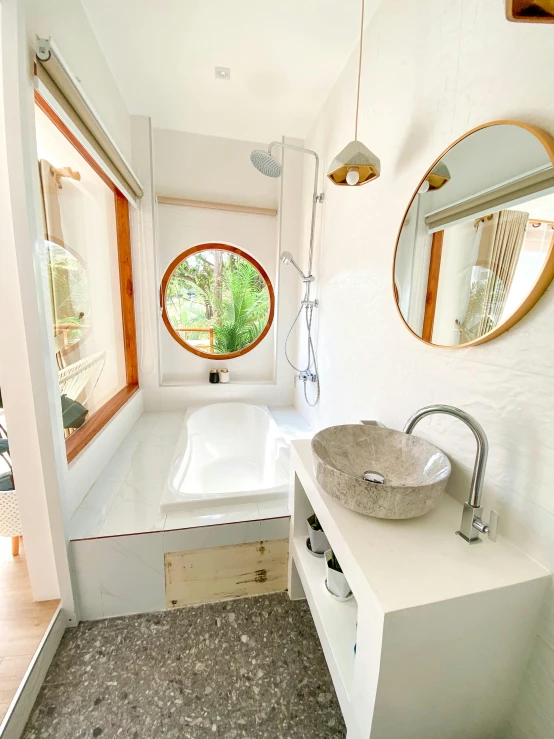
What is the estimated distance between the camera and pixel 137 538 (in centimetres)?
134

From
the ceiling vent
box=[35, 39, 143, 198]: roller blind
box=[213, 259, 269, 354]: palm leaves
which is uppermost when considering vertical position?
the ceiling vent

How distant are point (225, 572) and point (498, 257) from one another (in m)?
1.66

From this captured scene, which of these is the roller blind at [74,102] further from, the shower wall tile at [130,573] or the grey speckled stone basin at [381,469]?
the shower wall tile at [130,573]

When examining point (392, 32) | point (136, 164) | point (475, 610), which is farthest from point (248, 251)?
point (475, 610)

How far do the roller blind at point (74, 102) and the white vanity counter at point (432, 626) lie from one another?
1.91 meters

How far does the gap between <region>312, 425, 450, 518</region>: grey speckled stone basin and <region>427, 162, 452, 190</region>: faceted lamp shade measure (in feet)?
2.95

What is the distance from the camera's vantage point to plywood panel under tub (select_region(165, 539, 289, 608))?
4.59 feet

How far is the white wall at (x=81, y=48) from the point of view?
118cm

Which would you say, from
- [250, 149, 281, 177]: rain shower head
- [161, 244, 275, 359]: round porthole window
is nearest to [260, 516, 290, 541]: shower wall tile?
[161, 244, 275, 359]: round porthole window

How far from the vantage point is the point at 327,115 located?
2.07m

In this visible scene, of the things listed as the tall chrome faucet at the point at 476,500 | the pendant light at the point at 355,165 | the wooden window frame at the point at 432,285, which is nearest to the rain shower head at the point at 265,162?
the pendant light at the point at 355,165

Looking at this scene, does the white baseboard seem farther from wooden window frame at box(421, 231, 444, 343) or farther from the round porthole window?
the round porthole window

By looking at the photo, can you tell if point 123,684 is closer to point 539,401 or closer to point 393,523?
point 393,523

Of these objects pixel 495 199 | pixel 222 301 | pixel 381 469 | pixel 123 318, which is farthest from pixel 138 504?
pixel 222 301
